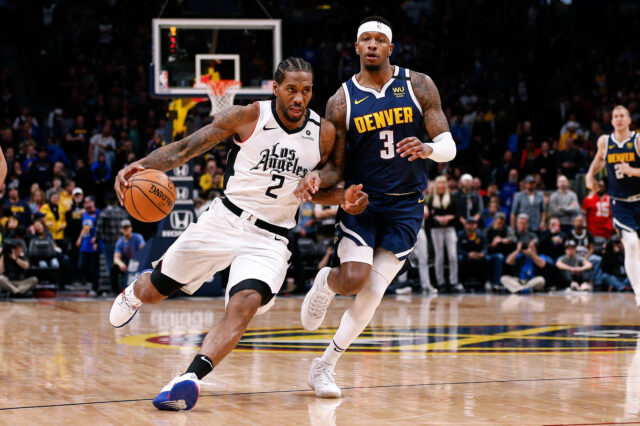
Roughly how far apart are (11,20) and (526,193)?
1370 cm

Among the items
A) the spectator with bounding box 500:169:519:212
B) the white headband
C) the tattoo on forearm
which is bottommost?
the spectator with bounding box 500:169:519:212

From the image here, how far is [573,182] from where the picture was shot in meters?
18.6

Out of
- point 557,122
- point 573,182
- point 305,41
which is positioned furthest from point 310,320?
point 305,41

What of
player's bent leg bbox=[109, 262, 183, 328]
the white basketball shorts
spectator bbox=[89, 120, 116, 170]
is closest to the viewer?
the white basketball shorts

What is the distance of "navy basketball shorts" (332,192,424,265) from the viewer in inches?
229

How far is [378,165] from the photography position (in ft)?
19.8

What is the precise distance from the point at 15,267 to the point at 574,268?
935 cm

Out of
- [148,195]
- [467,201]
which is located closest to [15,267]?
[467,201]

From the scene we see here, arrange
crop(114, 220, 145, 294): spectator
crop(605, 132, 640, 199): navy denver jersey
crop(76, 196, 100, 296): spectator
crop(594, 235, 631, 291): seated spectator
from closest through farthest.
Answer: crop(605, 132, 640, 199): navy denver jersey < crop(114, 220, 145, 294): spectator < crop(76, 196, 100, 296): spectator < crop(594, 235, 631, 291): seated spectator

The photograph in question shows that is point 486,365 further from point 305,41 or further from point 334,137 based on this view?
point 305,41

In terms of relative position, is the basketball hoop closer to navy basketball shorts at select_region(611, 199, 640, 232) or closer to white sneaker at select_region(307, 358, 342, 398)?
navy basketball shorts at select_region(611, 199, 640, 232)

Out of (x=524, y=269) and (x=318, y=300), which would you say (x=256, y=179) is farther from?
(x=524, y=269)

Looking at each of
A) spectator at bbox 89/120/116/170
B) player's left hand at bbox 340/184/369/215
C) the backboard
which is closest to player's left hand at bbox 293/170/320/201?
player's left hand at bbox 340/184/369/215

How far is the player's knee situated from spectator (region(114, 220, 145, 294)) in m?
9.43
